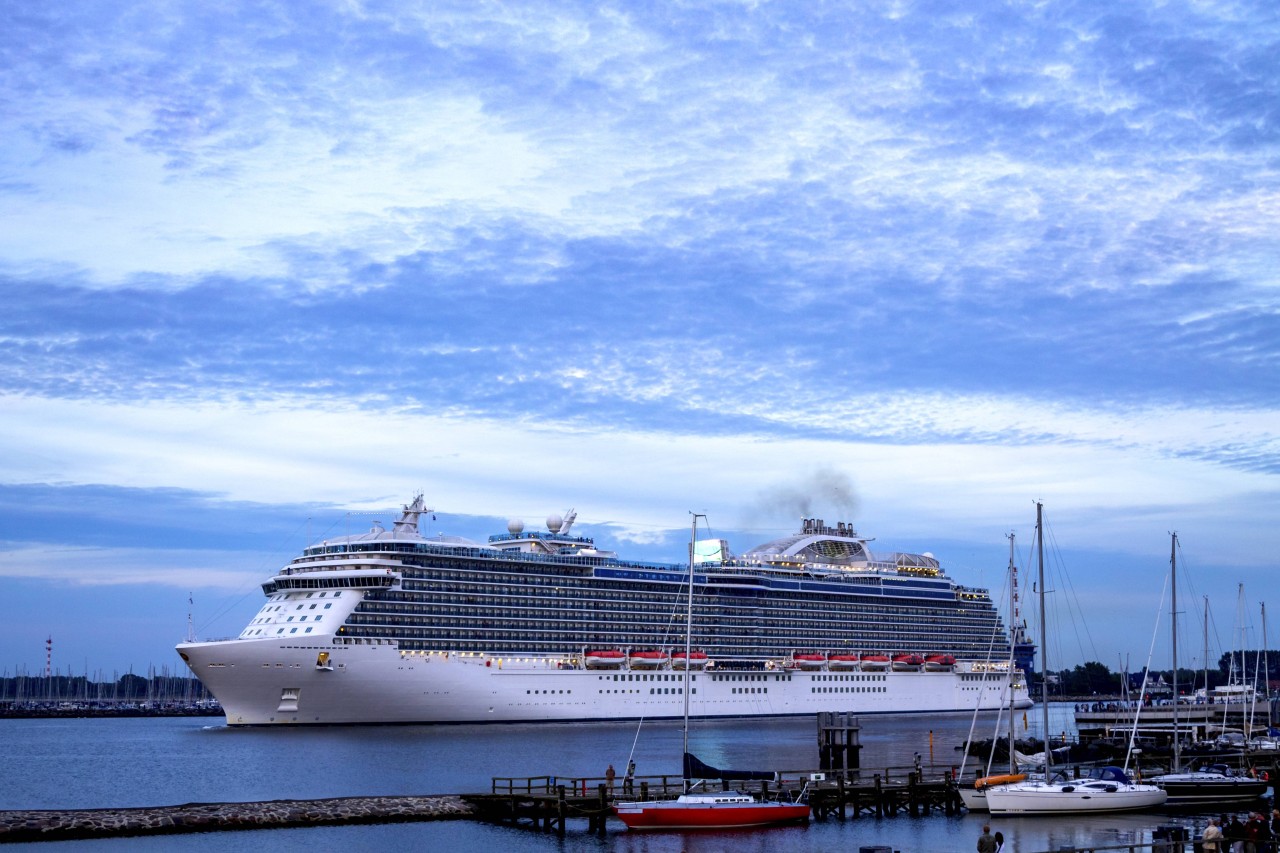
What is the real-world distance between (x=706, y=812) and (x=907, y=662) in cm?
7847

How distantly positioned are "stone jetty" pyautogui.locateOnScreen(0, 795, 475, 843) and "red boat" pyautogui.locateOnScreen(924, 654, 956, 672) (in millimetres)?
81729

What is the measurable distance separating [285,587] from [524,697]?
640 inches

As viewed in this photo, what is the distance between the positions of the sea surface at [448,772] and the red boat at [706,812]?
23.4 inches

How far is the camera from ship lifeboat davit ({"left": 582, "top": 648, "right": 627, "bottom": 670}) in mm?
93438

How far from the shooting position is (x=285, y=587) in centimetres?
→ 8519

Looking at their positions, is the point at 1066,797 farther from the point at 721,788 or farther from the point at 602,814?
the point at 602,814

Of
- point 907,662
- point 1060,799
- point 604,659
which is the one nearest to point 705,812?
point 1060,799

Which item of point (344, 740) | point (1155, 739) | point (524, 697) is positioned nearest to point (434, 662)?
point (524, 697)

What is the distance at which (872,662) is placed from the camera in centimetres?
11456

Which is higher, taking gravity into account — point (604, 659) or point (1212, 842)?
point (604, 659)

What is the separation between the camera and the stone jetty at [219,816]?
38.6m

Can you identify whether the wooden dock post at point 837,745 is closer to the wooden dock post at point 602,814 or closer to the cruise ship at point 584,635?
the cruise ship at point 584,635

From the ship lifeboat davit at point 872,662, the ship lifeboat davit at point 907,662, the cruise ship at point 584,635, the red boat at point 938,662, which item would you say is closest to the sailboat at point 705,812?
the cruise ship at point 584,635

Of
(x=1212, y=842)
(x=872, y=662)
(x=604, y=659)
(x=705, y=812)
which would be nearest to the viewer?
(x=1212, y=842)
